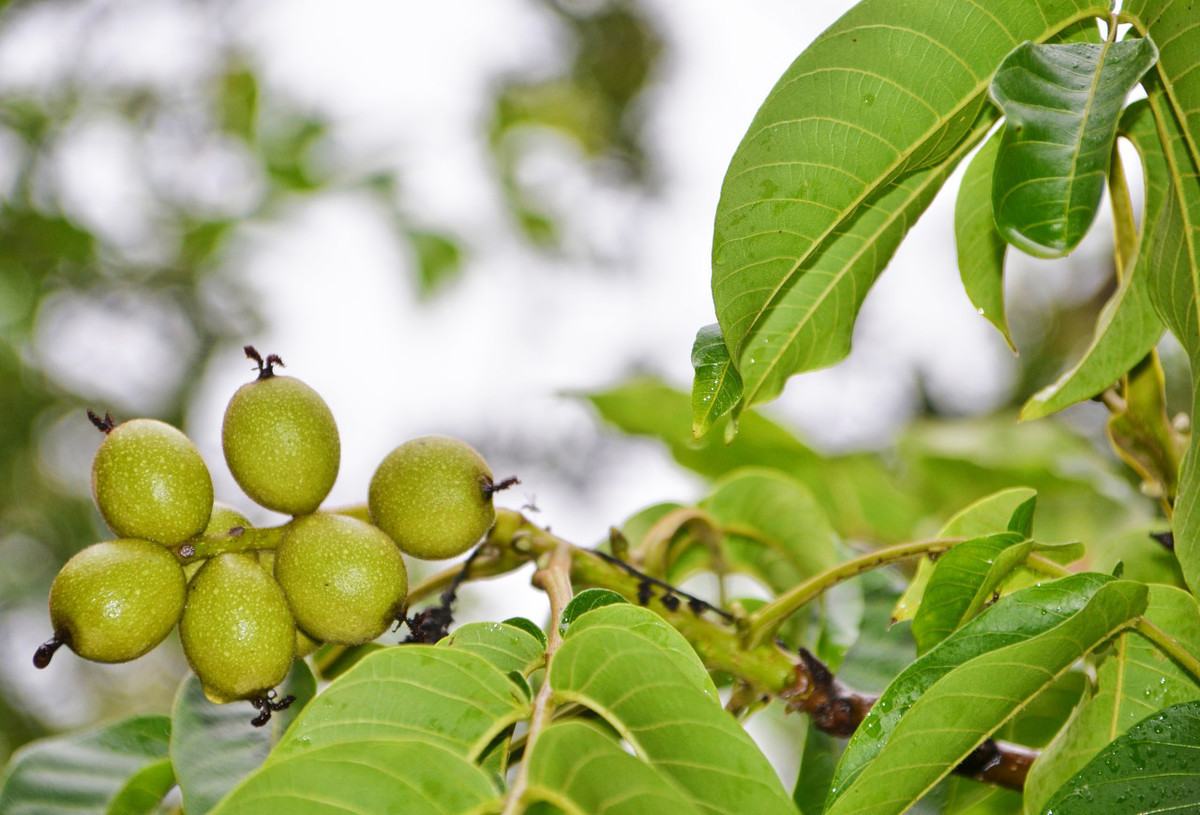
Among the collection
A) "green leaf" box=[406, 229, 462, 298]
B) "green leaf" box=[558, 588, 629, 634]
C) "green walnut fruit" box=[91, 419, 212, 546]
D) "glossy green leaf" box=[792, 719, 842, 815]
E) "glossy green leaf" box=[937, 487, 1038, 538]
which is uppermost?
"green leaf" box=[406, 229, 462, 298]

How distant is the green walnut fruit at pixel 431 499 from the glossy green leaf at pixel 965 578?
1.26 ft

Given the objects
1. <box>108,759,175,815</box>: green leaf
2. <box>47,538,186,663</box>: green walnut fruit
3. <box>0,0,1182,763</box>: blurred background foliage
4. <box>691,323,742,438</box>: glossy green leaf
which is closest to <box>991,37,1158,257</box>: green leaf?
<box>691,323,742,438</box>: glossy green leaf

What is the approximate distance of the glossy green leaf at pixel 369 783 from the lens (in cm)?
45

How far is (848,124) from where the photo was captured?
0.64 m

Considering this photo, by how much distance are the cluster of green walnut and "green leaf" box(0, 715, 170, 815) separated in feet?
1.00

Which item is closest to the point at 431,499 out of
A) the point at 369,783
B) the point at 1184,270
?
the point at 369,783

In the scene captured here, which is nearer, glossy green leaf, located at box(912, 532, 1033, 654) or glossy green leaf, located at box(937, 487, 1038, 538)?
glossy green leaf, located at box(912, 532, 1033, 654)

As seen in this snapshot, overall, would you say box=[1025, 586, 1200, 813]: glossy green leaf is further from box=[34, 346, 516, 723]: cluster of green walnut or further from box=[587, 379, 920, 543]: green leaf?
box=[587, 379, 920, 543]: green leaf

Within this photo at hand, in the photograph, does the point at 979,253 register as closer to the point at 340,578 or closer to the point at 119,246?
the point at 340,578

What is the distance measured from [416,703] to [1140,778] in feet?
1.42

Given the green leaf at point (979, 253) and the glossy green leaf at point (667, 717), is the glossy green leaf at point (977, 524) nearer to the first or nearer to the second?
the green leaf at point (979, 253)

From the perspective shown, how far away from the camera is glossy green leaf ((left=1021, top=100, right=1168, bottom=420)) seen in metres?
0.79

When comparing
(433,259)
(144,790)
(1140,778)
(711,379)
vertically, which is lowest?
(144,790)

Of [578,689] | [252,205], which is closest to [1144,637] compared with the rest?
[578,689]
